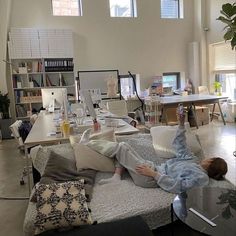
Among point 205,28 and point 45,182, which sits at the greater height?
point 205,28

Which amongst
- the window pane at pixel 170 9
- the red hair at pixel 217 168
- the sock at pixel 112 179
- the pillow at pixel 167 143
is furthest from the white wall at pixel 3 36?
the red hair at pixel 217 168

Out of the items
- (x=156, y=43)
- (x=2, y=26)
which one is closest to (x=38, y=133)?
(x=2, y=26)

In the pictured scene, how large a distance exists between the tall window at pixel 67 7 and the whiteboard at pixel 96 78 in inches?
62.0

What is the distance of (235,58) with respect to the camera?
22.6ft

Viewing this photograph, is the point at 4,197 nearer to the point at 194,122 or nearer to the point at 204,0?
the point at 194,122

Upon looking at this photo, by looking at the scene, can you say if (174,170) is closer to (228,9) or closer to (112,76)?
(228,9)

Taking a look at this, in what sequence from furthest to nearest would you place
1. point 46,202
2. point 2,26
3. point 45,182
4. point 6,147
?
point 2,26, point 6,147, point 45,182, point 46,202

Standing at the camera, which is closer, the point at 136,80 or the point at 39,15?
the point at 39,15

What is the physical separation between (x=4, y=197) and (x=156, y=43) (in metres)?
6.01

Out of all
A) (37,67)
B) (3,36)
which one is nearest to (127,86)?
(37,67)

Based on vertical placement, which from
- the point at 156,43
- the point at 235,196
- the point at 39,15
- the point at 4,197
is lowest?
the point at 4,197

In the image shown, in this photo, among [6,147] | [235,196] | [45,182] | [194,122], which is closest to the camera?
[235,196]

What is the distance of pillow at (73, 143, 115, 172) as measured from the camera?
7.90 ft

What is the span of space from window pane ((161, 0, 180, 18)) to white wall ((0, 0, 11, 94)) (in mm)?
4217
